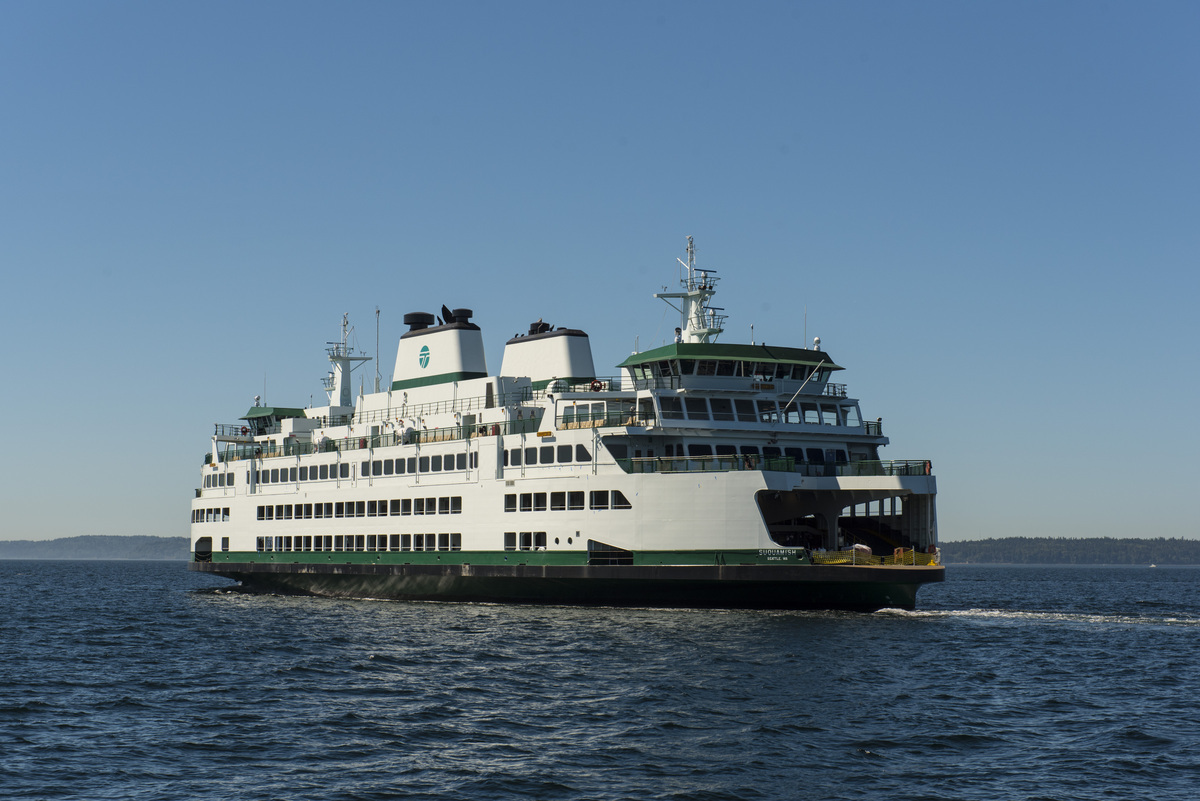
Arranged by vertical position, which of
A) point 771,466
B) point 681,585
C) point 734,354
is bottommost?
point 681,585

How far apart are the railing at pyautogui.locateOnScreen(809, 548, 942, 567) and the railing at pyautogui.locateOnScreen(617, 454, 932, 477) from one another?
2784mm

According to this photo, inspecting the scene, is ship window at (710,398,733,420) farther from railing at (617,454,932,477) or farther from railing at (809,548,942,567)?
railing at (809,548,942,567)

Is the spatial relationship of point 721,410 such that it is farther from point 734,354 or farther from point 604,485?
point 604,485

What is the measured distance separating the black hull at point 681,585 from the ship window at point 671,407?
5.40 meters

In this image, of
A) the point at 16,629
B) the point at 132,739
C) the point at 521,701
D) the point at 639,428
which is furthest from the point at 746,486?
the point at 16,629

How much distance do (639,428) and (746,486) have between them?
15.2ft

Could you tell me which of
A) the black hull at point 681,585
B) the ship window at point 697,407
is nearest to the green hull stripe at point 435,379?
the black hull at point 681,585

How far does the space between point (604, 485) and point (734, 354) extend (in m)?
6.60

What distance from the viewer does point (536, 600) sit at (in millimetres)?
41156

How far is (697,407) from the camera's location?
3991 cm

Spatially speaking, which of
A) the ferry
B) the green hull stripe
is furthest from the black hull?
the green hull stripe

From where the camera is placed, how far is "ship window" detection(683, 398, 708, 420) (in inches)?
1566

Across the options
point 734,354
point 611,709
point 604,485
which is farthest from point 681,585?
point 611,709

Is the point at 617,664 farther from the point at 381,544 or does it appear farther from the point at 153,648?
the point at 381,544
